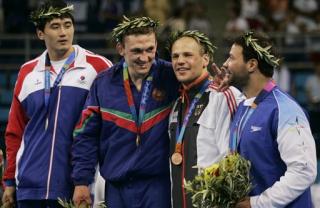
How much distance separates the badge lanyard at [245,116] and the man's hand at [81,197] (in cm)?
128

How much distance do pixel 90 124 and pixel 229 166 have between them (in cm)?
139

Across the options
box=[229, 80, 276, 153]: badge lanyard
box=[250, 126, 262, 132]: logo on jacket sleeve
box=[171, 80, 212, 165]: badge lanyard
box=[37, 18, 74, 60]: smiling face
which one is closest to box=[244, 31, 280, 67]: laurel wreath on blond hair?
box=[229, 80, 276, 153]: badge lanyard

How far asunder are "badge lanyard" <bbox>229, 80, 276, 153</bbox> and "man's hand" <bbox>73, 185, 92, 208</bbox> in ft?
4.19

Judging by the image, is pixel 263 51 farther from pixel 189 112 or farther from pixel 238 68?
pixel 189 112

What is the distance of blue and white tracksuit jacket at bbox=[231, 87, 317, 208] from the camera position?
7398 mm

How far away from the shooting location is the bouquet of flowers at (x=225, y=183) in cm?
744

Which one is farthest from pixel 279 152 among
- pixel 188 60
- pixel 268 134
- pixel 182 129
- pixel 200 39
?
pixel 200 39

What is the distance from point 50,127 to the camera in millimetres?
8734

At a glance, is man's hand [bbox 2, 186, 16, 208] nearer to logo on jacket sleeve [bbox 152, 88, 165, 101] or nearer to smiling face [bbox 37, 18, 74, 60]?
smiling face [bbox 37, 18, 74, 60]

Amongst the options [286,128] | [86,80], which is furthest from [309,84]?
[286,128]

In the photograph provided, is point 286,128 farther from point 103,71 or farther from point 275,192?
point 103,71

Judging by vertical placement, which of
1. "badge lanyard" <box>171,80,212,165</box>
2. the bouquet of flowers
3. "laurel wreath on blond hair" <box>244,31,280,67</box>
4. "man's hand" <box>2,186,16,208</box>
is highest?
"laurel wreath on blond hair" <box>244,31,280,67</box>

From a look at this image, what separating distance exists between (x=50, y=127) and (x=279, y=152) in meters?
2.03

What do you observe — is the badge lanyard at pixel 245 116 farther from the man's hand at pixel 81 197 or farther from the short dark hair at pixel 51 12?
the short dark hair at pixel 51 12
